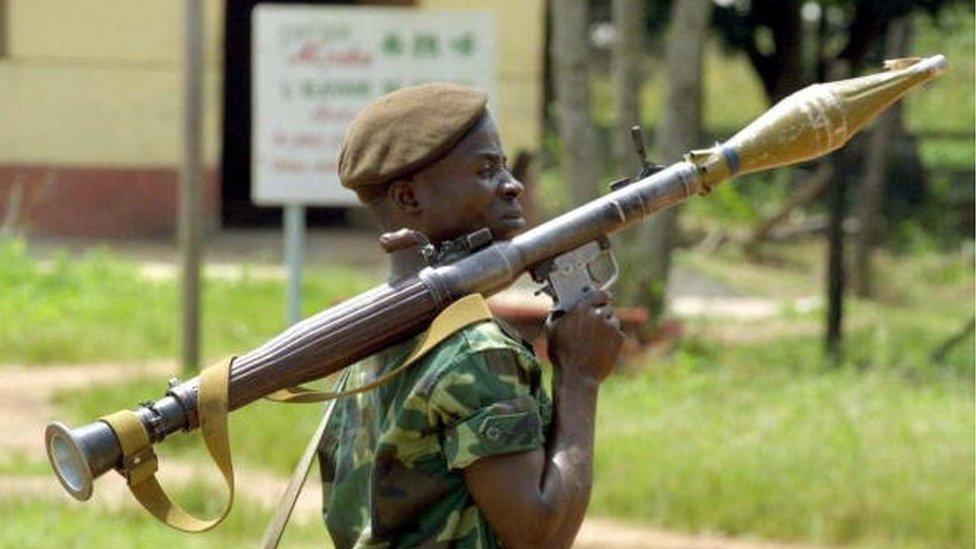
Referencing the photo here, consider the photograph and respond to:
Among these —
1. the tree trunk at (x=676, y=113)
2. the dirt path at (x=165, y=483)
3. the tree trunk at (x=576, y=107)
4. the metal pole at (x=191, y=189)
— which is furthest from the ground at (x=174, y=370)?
the tree trunk at (x=576, y=107)

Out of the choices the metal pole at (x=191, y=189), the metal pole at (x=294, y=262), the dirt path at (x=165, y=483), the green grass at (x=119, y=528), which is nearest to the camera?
the green grass at (x=119, y=528)

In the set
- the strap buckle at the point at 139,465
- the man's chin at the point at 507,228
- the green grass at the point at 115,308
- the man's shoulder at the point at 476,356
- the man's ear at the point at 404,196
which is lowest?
the green grass at the point at 115,308

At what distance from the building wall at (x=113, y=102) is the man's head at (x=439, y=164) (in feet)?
41.7

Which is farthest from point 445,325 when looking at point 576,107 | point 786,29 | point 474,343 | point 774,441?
point 786,29

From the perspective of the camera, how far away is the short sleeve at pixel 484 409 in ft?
8.80

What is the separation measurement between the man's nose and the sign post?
20.6 ft

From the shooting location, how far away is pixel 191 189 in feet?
29.6

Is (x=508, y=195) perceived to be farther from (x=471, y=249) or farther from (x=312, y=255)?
(x=312, y=255)

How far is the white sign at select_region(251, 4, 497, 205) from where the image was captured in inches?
362

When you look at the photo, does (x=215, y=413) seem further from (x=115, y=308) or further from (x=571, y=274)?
(x=115, y=308)

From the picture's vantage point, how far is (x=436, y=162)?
2.81 metres

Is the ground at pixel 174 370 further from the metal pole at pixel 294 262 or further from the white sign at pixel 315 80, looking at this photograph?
the white sign at pixel 315 80

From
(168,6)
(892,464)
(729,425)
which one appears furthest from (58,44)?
(892,464)

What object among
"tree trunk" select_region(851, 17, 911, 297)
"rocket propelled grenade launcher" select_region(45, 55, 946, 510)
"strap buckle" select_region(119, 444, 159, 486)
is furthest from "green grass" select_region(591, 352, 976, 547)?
"tree trunk" select_region(851, 17, 911, 297)
